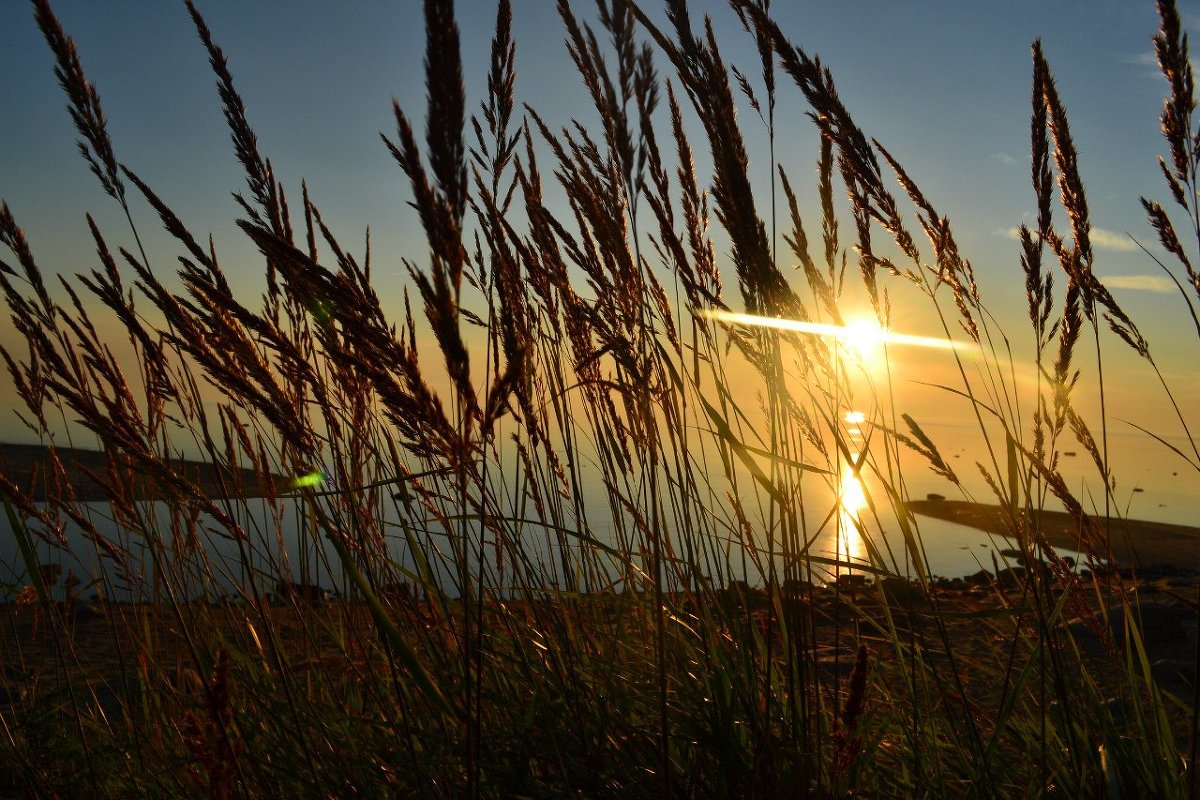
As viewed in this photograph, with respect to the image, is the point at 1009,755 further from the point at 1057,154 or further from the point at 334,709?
the point at 334,709

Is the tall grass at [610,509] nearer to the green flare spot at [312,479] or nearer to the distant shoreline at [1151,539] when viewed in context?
the green flare spot at [312,479]

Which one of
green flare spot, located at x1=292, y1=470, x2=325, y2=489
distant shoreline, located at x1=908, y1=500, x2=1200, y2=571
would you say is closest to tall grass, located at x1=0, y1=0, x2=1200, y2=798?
green flare spot, located at x1=292, y1=470, x2=325, y2=489

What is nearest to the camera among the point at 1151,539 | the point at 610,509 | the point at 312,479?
the point at 312,479

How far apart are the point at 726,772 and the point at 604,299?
100 centimetres

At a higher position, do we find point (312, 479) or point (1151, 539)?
point (312, 479)

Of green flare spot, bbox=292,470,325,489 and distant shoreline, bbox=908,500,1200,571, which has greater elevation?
green flare spot, bbox=292,470,325,489

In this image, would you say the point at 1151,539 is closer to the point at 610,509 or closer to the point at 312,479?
the point at 610,509

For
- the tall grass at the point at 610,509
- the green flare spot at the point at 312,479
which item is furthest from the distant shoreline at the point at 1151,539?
the green flare spot at the point at 312,479

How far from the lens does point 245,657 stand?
163 cm

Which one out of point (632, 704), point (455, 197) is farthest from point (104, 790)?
point (455, 197)

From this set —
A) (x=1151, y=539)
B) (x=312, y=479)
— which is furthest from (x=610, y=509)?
(x=1151, y=539)

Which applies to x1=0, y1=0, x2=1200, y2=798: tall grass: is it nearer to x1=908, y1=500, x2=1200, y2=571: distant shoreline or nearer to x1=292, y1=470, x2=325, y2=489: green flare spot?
x1=292, y1=470, x2=325, y2=489: green flare spot

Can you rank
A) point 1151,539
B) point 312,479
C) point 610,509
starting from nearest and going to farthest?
1. point 312,479
2. point 610,509
3. point 1151,539

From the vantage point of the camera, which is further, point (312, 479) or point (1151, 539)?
point (1151, 539)
